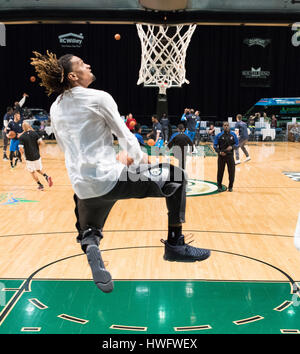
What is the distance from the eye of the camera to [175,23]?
10.3m

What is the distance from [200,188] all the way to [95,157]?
9961mm

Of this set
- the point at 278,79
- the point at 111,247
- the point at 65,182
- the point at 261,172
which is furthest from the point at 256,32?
the point at 111,247

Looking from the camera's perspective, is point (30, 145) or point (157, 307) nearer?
point (157, 307)

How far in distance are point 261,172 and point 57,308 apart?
35.6 feet

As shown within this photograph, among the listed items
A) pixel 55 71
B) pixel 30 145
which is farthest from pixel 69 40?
pixel 55 71

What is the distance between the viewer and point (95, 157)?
3062 millimetres

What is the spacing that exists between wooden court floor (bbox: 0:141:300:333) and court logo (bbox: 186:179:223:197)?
0.10ft

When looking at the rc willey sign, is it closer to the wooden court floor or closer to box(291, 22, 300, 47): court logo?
the wooden court floor

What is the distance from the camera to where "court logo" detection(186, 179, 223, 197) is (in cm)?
1223

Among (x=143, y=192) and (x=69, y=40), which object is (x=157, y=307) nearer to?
(x=143, y=192)

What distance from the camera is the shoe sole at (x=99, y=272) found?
307 cm

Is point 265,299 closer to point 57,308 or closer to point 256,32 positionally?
point 57,308

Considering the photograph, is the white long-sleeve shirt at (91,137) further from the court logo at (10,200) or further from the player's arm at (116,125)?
the court logo at (10,200)

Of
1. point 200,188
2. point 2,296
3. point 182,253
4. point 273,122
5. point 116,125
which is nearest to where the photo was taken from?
point 116,125
